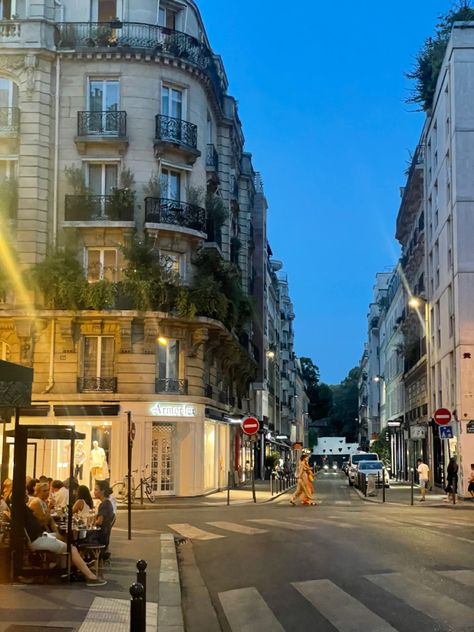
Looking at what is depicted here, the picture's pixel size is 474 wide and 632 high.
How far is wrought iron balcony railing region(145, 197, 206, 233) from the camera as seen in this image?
3681 cm

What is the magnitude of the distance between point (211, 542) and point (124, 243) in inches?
769

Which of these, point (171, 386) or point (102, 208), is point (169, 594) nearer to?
point (171, 386)

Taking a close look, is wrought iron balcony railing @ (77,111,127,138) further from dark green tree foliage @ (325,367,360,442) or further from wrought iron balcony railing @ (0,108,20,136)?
dark green tree foliage @ (325,367,360,442)

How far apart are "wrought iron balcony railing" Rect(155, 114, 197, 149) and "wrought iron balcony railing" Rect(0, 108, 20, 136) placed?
564cm

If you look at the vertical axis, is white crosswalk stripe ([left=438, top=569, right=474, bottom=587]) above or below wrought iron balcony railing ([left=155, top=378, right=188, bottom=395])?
below

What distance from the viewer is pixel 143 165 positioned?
37125mm

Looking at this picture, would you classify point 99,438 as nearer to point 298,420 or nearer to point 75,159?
point 75,159

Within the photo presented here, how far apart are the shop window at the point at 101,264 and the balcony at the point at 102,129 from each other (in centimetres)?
417

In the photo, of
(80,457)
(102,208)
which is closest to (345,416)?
(80,457)

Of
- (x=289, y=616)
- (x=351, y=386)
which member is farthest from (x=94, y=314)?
(x=351, y=386)

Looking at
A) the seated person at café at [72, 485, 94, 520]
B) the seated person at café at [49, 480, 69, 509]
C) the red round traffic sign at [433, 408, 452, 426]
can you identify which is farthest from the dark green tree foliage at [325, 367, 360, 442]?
the seated person at café at [72, 485, 94, 520]

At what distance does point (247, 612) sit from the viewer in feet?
35.2

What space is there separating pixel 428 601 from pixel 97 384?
1024 inches

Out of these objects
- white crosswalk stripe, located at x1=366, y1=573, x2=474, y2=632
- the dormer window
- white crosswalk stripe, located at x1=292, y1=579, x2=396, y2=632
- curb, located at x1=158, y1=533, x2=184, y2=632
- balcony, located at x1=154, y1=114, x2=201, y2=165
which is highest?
the dormer window
